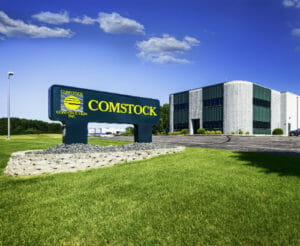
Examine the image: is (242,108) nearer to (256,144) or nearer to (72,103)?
(256,144)

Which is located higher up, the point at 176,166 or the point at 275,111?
the point at 275,111

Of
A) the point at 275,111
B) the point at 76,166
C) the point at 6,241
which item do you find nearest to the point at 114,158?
the point at 76,166

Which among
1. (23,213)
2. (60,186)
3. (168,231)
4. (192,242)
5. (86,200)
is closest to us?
(192,242)

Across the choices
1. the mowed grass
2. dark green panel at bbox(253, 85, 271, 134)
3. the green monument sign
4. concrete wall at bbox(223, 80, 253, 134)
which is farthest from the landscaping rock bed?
dark green panel at bbox(253, 85, 271, 134)

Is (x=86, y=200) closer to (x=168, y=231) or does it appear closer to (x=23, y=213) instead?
(x=23, y=213)

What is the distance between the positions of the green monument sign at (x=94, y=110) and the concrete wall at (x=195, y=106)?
100ft

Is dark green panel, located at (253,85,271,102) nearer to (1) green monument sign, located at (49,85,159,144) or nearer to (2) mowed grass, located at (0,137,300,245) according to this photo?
(1) green monument sign, located at (49,85,159,144)

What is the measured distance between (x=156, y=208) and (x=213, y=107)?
38.2m

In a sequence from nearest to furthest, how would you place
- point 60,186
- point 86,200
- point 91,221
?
point 91,221, point 86,200, point 60,186

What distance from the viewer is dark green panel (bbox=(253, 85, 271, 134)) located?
38719mm

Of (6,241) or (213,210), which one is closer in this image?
(6,241)

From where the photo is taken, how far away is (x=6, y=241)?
342 centimetres

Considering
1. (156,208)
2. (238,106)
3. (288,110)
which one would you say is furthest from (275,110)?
(156,208)

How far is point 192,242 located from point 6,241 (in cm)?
335
